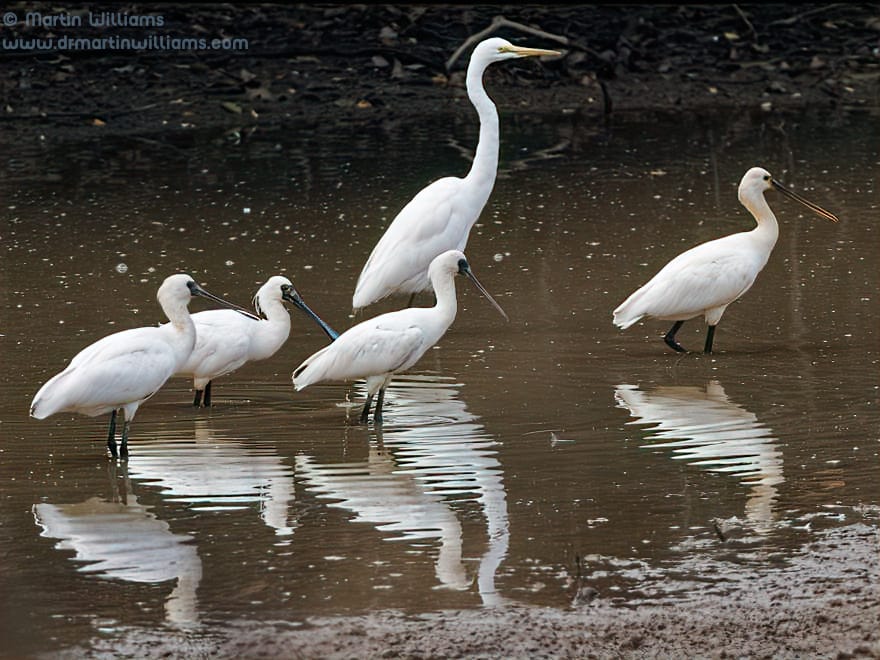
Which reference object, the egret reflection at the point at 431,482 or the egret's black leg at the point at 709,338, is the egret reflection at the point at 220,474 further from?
the egret's black leg at the point at 709,338

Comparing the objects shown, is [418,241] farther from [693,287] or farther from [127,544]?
[127,544]

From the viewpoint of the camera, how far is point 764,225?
10125 millimetres

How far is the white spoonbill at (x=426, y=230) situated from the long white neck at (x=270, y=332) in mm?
1251

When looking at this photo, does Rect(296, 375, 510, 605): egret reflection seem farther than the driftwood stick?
No

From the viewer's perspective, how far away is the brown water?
604 centimetres

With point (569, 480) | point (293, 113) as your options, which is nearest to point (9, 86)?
point (293, 113)

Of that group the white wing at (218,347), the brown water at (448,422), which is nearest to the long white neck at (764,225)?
the brown water at (448,422)

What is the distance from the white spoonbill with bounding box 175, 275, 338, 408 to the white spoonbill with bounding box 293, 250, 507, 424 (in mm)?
333

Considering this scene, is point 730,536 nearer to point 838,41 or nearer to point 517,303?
point 517,303

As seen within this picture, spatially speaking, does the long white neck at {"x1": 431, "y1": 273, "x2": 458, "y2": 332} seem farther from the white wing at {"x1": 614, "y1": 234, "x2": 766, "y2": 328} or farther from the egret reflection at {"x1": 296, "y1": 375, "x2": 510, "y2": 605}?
the white wing at {"x1": 614, "y1": 234, "x2": 766, "y2": 328}

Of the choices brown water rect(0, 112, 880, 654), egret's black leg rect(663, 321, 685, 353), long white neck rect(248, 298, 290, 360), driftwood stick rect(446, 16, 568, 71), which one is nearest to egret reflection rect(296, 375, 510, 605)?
brown water rect(0, 112, 880, 654)

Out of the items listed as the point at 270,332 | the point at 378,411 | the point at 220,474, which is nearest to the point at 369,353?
the point at 378,411

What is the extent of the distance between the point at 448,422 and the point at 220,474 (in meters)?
1.31

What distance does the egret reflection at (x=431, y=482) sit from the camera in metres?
6.32
